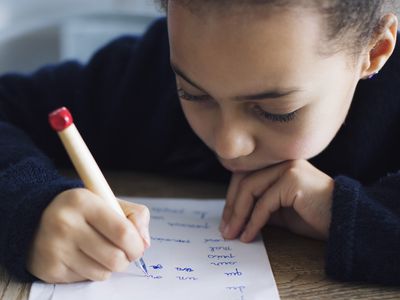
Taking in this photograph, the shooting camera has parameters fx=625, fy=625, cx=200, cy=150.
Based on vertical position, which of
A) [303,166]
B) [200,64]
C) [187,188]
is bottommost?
[187,188]

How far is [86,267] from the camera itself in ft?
1.69

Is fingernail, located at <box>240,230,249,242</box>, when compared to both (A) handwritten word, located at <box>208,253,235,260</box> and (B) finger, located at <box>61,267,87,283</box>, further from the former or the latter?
(B) finger, located at <box>61,267,87,283</box>

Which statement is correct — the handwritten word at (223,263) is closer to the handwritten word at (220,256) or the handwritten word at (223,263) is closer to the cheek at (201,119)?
the handwritten word at (220,256)

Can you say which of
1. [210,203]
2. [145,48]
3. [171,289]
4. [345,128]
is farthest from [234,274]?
[145,48]

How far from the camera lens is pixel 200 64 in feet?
Answer: 1.74

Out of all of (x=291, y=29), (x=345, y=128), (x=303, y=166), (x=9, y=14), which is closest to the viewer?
(x=291, y=29)

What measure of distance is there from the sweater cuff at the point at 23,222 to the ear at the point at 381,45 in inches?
12.3

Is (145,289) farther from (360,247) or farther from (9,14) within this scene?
(9,14)

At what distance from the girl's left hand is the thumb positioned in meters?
0.12

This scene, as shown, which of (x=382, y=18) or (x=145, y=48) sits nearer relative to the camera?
(x=382, y=18)

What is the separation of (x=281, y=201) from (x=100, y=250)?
206 mm

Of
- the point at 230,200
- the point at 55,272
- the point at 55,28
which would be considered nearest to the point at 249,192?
the point at 230,200

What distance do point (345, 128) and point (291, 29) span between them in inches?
10.8

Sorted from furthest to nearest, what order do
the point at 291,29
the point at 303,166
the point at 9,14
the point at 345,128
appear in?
the point at 9,14, the point at 345,128, the point at 303,166, the point at 291,29
